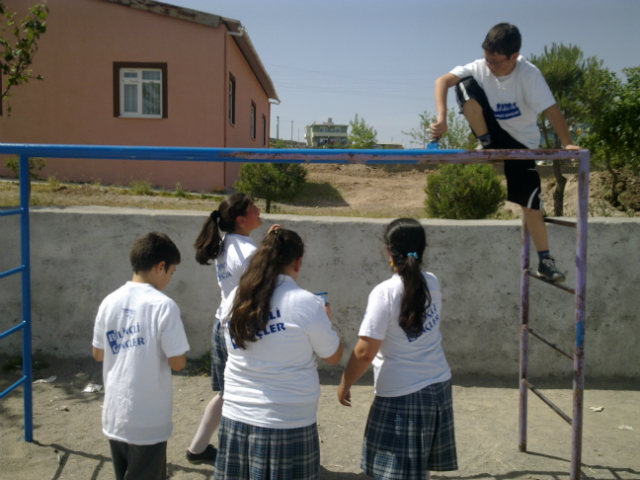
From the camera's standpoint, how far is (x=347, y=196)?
1792 centimetres

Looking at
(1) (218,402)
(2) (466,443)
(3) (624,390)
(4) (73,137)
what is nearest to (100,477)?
(1) (218,402)

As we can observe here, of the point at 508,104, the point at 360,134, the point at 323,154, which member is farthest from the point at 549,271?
the point at 360,134

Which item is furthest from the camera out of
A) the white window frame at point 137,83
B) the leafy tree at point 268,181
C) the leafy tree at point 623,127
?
the white window frame at point 137,83

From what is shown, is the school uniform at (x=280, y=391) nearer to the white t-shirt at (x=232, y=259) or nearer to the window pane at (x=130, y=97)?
the white t-shirt at (x=232, y=259)

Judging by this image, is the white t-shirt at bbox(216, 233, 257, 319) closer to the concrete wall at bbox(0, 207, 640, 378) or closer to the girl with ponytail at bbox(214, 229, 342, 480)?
the girl with ponytail at bbox(214, 229, 342, 480)

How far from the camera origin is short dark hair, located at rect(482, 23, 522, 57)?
2.61m

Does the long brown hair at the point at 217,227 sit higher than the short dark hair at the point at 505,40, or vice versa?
the short dark hair at the point at 505,40

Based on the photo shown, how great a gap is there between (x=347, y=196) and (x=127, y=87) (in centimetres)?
778

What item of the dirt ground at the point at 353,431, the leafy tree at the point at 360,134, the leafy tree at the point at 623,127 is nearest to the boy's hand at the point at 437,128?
the dirt ground at the point at 353,431

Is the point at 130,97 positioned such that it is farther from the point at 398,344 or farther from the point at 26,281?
the point at 398,344

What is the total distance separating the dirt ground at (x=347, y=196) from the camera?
9172mm

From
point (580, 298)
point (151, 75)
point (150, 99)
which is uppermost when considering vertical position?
point (151, 75)

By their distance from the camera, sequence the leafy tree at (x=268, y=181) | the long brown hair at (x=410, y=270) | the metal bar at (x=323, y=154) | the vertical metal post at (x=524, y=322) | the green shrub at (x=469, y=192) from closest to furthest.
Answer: the long brown hair at (x=410, y=270) → the metal bar at (x=323, y=154) → the vertical metal post at (x=524, y=322) → the green shrub at (x=469, y=192) → the leafy tree at (x=268, y=181)

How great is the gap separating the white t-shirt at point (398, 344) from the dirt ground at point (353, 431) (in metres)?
1.13
